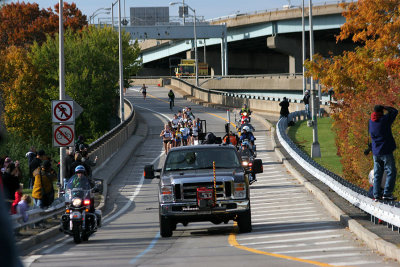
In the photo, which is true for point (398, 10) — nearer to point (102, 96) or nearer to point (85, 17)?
point (102, 96)

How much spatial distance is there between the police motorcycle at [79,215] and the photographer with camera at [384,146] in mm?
5531

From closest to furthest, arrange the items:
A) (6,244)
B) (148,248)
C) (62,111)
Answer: (6,244)
(148,248)
(62,111)

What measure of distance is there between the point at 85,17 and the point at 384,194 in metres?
106

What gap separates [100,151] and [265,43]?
85.8m

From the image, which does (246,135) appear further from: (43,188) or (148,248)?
(148,248)

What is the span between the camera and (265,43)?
11875 cm

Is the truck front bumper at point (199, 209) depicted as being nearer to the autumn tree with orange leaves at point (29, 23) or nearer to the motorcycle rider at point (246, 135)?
the motorcycle rider at point (246, 135)

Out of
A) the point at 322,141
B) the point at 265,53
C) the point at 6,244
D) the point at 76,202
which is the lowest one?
the point at 322,141

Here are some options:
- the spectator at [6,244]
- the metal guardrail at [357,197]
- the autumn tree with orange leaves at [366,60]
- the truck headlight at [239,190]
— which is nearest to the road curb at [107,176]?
the truck headlight at [239,190]

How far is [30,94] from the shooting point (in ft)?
265

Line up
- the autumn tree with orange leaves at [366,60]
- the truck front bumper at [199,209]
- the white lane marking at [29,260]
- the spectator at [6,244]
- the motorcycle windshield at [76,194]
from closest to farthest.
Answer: the spectator at [6,244] → the white lane marking at [29,260] → the truck front bumper at [199,209] → the motorcycle windshield at [76,194] → the autumn tree with orange leaves at [366,60]

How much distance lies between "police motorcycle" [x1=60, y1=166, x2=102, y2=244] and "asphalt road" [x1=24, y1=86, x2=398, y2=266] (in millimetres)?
242

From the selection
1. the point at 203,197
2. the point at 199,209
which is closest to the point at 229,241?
the point at 199,209

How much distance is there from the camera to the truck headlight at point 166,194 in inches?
579
